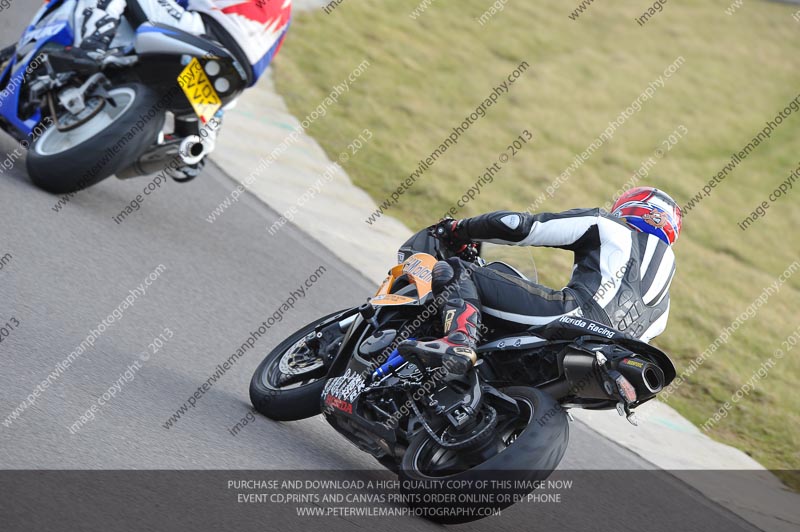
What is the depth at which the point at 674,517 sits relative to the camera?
5703 millimetres

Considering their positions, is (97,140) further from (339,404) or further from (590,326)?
(590,326)

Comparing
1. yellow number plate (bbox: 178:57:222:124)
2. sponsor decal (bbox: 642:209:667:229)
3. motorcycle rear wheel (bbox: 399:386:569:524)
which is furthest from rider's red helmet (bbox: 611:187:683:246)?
yellow number plate (bbox: 178:57:222:124)

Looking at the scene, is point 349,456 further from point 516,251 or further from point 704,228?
point 704,228

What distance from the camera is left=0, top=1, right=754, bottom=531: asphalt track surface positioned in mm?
4098

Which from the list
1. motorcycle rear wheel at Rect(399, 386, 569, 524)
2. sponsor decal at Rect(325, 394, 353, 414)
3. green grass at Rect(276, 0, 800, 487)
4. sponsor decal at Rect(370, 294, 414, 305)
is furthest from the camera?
green grass at Rect(276, 0, 800, 487)

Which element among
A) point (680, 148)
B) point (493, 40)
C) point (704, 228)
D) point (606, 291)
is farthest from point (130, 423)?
point (493, 40)

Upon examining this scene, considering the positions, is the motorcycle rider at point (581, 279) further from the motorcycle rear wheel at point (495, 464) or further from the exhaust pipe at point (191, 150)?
the exhaust pipe at point (191, 150)

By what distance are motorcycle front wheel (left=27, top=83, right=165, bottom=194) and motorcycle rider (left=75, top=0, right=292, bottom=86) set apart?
1.41 ft

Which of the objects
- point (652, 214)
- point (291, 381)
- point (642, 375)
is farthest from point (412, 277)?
point (642, 375)

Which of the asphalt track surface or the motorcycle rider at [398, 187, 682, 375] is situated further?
the motorcycle rider at [398, 187, 682, 375]

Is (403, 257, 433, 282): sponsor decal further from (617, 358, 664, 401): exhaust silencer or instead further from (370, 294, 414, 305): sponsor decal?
(617, 358, 664, 401): exhaust silencer

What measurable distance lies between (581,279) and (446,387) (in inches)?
31.3

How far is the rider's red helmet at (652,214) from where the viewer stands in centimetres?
472

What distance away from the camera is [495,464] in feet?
12.7
